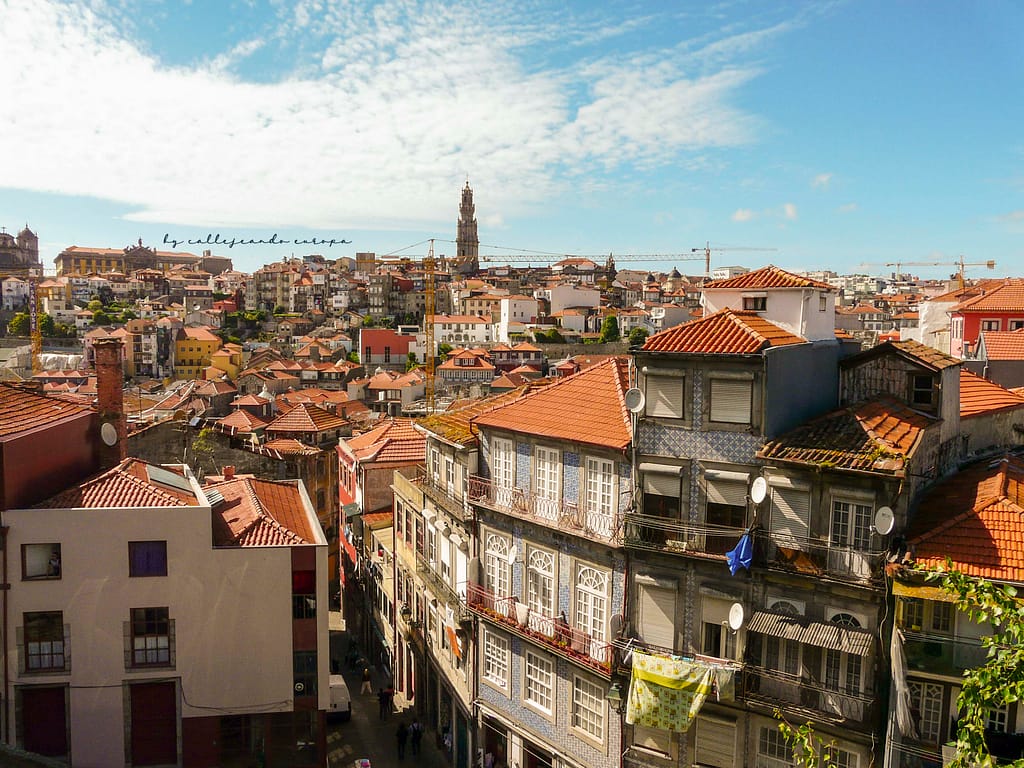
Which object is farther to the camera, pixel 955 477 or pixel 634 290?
→ pixel 634 290

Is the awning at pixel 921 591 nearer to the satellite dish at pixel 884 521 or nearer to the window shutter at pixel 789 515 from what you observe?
the satellite dish at pixel 884 521

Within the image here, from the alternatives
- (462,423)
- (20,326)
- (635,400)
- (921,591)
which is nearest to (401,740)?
(462,423)

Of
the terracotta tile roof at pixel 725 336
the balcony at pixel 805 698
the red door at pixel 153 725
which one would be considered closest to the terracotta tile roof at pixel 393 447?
the red door at pixel 153 725

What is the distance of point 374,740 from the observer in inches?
1179

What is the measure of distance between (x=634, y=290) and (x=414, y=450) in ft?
482

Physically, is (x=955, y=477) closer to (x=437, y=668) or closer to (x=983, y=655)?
(x=983, y=655)

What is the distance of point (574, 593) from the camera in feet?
75.5

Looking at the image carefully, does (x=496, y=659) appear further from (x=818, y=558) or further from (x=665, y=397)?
(x=818, y=558)

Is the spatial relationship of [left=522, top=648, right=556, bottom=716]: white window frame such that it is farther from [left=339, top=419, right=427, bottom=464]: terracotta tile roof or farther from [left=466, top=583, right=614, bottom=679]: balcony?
[left=339, top=419, right=427, bottom=464]: terracotta tile roof

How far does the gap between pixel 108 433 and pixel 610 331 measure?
109268 millimetres

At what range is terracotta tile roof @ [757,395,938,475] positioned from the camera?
1762 cm

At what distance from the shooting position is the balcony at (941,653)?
15.8m

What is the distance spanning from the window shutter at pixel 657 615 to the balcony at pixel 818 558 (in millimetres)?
2882

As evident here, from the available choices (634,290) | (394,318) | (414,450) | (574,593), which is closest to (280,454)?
(414,450)
